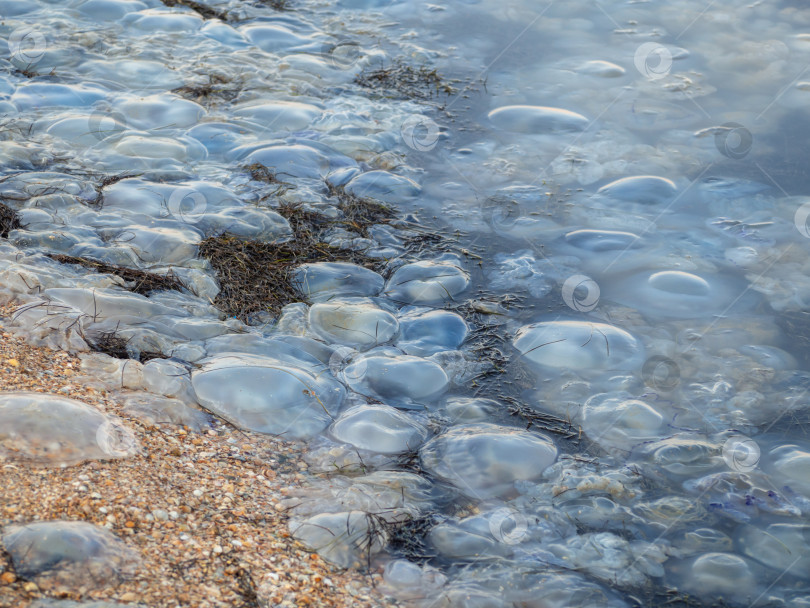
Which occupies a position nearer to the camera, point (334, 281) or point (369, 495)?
point (369, 495)

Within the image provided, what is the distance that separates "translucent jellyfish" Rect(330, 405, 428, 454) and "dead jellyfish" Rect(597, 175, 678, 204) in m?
2.13

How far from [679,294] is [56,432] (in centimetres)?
268

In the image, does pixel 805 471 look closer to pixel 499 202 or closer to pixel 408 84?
pixel 499 202

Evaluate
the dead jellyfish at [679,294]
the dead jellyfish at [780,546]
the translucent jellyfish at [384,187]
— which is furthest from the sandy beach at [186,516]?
the translucent jellyfish at [384,187]

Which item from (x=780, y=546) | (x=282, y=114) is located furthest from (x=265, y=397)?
(x=282, y=114)

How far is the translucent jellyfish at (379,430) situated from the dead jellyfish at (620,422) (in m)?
0.65

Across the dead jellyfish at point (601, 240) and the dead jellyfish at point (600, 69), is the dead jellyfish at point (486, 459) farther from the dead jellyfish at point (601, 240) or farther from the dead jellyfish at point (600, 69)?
the dead jellyfish at point (600, 69)

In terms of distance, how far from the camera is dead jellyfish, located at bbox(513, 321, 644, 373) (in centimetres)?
302

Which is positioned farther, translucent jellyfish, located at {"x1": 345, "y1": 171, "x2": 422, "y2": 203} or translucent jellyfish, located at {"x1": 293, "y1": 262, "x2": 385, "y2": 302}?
translucent jellyfish, located at {"x1": 345, "y1": 171, "x2": 422, "y2": 203}

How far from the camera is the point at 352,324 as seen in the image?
308 cm

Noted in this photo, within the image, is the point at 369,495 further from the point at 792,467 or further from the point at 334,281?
the point at 792,467

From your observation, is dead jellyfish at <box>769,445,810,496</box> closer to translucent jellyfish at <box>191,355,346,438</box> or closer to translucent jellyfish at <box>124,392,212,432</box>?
translucent jellyfish at <box>191,355,346,438</box>

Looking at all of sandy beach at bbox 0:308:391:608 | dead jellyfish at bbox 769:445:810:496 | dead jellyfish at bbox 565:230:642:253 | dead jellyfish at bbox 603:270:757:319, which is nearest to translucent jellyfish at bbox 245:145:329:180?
dead jellyfish at bbox 565:230:642:253

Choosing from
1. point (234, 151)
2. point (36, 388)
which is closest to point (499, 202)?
point (234, 151)
